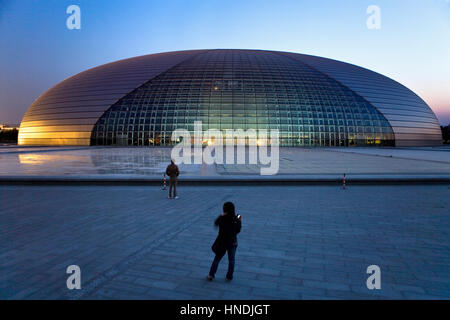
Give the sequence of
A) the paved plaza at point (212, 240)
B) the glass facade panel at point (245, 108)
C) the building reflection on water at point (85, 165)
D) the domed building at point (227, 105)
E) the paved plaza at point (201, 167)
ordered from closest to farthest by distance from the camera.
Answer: the paved plaza at point (212, 240) → the paved plaza at point (201, 167) → the building reflection on water at point (85, 165) → the glass facade panel at point (245, 108) → the domed building at point (227, 105)

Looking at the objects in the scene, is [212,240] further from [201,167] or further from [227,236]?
[201,167]

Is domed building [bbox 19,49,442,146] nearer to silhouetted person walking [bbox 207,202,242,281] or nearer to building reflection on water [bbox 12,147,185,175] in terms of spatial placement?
building reflection on water [bbox 12,147,185,175]

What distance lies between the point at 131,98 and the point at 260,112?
78.4ft

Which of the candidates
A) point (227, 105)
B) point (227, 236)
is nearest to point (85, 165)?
point (227, 236)

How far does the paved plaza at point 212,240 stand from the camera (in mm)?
4043

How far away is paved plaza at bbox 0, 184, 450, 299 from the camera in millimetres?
4043

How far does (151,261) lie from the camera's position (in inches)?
195

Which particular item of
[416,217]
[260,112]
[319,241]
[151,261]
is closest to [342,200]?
[416,217]

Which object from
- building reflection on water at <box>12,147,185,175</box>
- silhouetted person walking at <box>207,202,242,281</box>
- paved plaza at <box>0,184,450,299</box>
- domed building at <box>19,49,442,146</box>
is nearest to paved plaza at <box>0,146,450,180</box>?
building reflection on water at <box>12,147,185,175</box>

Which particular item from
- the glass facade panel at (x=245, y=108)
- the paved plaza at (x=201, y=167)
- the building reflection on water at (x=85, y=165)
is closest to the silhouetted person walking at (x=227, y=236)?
the paved plaza at (x=201, y=167)

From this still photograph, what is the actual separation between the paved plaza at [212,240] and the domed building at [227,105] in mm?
41199

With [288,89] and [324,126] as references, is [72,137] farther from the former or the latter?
[324,126]

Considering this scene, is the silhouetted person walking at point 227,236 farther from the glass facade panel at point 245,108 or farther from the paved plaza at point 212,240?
the glass facade panel at point 245,108

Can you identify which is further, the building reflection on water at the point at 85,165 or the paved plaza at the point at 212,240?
the building reflection on water at the point at 85,165
